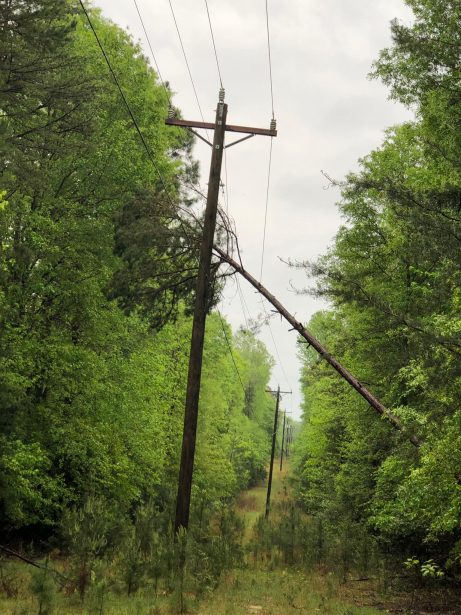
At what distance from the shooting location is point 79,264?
49.9ft

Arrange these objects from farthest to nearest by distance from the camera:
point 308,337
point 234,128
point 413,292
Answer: point 413,292
point 308,337
point 234,128

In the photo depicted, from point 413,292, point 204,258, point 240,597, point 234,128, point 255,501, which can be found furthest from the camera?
point 255,501

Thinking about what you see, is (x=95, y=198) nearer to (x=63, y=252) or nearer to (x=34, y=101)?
(x=63, y=252)

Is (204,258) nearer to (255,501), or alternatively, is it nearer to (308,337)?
(308,337)

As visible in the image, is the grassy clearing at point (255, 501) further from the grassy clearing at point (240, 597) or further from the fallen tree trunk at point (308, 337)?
the fallen tree trunk at point (308, 337)

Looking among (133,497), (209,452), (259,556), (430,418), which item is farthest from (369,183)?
(209,452)

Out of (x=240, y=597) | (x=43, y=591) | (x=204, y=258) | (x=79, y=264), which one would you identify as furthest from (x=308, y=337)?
(x=79, y=264)

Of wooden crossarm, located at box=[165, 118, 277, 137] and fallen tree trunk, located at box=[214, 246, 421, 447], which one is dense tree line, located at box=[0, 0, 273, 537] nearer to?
fallen tree trunk, located at box=[214, 246, 421, 447]

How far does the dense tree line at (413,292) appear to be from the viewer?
739 cm

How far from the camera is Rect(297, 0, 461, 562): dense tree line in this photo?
7387 millimetres

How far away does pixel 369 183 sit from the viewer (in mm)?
10234

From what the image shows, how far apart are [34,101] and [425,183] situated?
9.80 m

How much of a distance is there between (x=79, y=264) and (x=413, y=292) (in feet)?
32.7

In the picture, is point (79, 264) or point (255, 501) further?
point (255, 501)
